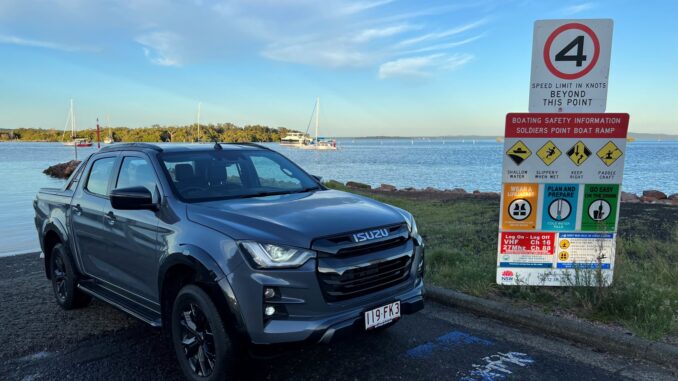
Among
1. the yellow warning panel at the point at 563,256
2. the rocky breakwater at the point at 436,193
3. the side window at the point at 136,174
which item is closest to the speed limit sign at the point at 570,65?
the yellow warning panel at the point at 563,256

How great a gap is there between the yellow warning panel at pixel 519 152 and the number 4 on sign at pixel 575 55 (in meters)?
1.01

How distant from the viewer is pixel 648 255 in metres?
6.57

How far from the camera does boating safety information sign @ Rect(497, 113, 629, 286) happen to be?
16.6 ft

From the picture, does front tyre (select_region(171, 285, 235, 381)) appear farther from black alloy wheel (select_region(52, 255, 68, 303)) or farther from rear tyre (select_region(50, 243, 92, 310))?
black alloy wheel (select_region(52, 255, 68, 303))

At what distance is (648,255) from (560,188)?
251 centimetres

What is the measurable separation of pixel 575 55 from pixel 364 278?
3.63 meters

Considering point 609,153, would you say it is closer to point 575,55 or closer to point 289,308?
point 575,55

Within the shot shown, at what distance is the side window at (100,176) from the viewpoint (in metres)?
4.64

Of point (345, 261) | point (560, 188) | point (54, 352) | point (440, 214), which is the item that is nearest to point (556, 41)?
point (560, 188)

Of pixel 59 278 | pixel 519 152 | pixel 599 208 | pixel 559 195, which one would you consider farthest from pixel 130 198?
pixel 599 208

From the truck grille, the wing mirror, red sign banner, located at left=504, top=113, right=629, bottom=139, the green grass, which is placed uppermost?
red sign banner, located at left=504, top=113, right=629, bottom=139

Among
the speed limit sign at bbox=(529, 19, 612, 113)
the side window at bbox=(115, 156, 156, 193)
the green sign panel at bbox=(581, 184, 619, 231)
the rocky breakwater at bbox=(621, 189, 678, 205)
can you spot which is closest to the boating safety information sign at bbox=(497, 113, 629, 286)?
the green sign panel at bbox=(581, 184, 619, 231)

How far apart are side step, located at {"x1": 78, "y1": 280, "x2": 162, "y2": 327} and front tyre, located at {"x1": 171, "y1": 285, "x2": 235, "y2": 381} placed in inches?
13.9

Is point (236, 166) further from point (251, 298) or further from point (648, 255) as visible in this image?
point (648, 255)
